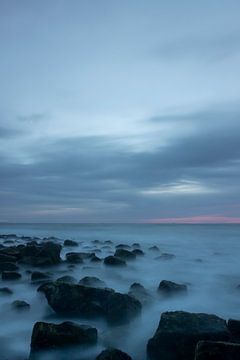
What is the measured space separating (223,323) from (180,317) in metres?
0.75

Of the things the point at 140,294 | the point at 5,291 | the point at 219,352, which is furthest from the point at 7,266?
the point at 219,352

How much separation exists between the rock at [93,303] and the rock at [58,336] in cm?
156

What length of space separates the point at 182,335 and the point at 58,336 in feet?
7.00

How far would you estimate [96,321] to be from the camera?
27.9 ft

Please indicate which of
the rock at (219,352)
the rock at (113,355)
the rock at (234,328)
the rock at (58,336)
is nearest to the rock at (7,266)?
the rock at (58,336)

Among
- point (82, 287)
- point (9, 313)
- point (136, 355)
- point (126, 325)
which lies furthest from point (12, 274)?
point (136, 355)

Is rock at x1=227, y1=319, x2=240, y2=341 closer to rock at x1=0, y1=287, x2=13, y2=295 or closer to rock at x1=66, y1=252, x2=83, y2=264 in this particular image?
rock at x1=0, y1=287, x2=13, y2=295

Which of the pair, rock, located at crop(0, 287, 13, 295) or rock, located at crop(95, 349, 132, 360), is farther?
rock, located at crop(0, 287, 13, 295)

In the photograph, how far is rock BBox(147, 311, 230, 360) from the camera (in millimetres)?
6441

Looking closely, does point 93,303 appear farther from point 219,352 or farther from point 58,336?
point 219,352

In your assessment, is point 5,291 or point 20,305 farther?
point 5,291

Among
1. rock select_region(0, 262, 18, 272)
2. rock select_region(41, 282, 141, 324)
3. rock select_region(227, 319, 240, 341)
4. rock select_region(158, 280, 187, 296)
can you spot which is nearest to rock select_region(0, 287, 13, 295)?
rock select_region(41, 282, 141, 324)

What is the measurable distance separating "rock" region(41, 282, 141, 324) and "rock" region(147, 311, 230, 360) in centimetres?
181

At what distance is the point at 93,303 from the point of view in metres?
8.86
